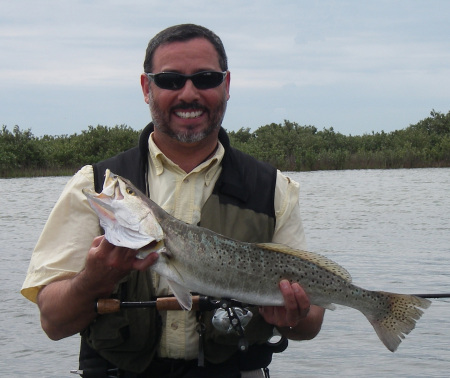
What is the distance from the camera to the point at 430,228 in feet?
67.2

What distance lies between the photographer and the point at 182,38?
162 inches

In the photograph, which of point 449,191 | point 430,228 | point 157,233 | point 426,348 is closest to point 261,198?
point 157,233

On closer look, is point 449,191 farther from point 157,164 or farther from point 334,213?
point 157,164

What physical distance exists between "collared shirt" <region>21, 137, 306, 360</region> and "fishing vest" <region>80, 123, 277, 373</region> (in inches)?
2.0

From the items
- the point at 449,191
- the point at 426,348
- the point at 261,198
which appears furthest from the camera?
the point at 449,191

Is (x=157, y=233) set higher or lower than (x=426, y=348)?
higher

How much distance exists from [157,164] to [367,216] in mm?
20138

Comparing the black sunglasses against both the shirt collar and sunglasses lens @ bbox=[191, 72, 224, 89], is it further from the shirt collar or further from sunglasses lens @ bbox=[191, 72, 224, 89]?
the shirt collar

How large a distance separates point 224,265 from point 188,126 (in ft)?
2.48

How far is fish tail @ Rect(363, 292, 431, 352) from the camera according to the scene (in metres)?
4.15

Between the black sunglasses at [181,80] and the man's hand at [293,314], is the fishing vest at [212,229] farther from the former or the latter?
the black sunglasses at [181,80]

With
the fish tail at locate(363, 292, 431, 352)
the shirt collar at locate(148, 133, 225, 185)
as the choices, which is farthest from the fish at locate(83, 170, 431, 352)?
Result: the shirt collar at locate(148, 133, 225, 185)

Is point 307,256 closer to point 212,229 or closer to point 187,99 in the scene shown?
point 212,229

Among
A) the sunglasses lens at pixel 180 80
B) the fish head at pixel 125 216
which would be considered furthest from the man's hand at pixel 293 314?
Result: the sunglasses lens at pixel 180 80
